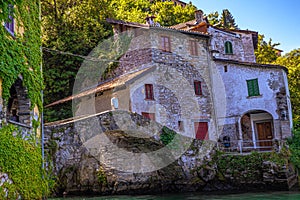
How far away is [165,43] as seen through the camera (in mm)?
21422

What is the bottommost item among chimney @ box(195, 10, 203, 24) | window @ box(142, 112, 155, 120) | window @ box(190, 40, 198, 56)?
window @ box(142, 112, 155, 120)

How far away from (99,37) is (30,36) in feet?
47.6

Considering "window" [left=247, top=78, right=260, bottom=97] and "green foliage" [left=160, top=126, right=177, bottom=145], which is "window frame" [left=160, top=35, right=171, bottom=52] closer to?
"window" [left=247, top=78, right=260, bottom=97]

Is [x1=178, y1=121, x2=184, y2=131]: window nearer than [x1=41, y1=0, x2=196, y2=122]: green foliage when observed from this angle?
Yes

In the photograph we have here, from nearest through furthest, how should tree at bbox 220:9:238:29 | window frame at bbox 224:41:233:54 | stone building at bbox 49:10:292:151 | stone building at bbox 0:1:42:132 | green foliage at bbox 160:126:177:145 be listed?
stone building at bbox 0:1:42:132
green foliage at bbox 160:126:177:145
stone building at bbox 49:10:292:151
window frame at bbox 224:41:233:54
tree at bbox 220:9:238:29

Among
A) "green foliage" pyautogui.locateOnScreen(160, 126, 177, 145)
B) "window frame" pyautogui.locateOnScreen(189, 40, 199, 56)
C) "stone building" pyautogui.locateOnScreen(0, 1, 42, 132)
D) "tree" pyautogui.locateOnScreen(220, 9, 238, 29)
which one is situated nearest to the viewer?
"stone building" pyautogui.locateOnScreen(0, 1, 42, 132)

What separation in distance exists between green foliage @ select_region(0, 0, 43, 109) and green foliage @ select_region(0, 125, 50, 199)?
118 cm

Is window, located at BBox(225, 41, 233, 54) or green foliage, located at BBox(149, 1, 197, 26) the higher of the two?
green foliage, located at BBox(149, 1, 197, 26)

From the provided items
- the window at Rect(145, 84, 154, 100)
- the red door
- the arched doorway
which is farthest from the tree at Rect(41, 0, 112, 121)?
the arched doorway

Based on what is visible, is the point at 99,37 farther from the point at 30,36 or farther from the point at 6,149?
the point at 6,149

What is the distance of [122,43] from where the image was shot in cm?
2258

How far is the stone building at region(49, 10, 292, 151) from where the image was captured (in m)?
20.2

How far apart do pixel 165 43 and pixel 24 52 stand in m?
12.0

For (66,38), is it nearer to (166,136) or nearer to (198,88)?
(198,88)
